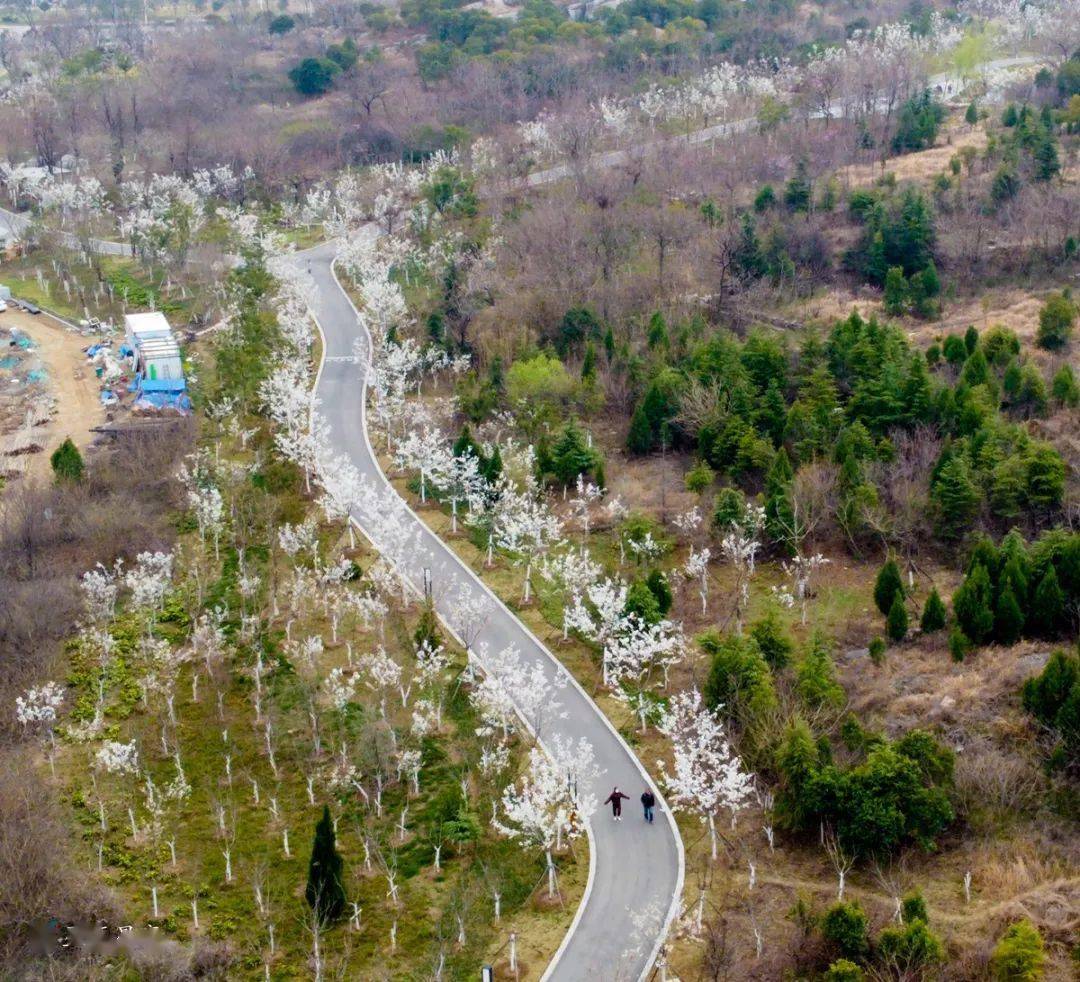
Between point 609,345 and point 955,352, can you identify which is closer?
point 955,352

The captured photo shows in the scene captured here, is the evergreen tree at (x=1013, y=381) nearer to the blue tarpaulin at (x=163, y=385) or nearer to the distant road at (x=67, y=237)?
the blue tarpaulin at (x=163, y=385)

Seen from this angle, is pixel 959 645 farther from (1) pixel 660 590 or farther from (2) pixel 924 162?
(2) pixel 924 162

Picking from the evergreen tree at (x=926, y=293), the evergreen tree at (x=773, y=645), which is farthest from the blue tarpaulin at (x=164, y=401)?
the evergreen tree at (x=773, y=645)

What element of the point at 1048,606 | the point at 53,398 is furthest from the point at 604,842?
the point at 53,398

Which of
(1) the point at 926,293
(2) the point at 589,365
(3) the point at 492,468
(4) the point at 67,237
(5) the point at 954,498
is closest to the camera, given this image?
(5) the point at 954,498

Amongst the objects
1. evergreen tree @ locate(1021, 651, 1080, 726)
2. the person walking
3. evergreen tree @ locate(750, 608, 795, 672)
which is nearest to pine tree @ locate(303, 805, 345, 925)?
the person walking

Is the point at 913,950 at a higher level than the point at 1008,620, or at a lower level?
lower
